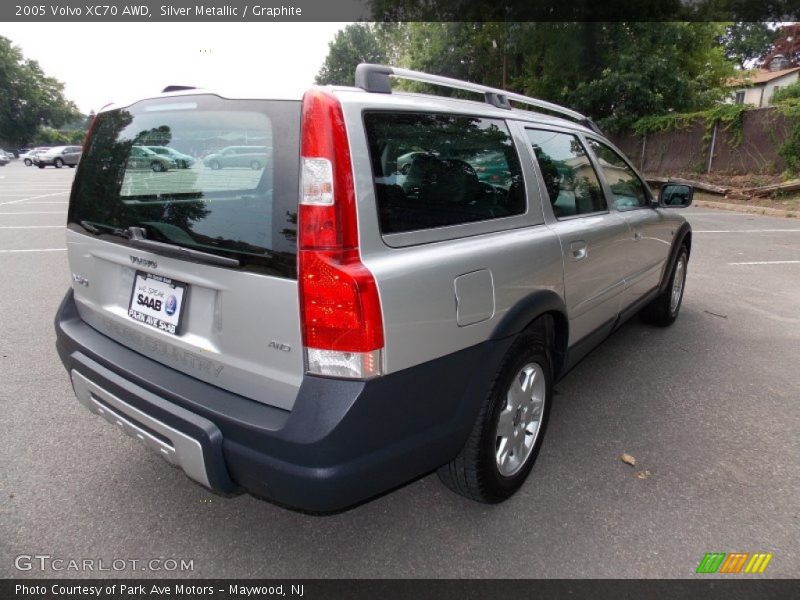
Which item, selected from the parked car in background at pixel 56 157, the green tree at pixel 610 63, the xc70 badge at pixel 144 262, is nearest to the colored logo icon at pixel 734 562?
the xc70 badge at pixel 144 262

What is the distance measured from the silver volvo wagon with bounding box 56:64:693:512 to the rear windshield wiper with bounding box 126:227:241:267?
10mm

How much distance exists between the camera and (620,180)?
3.76 meters

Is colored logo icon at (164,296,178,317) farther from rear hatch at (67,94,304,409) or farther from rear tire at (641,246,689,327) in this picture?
rear tire at (641,246,689,327)

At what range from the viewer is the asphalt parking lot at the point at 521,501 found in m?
2.12

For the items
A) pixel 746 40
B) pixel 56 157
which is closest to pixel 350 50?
pixel 56 157

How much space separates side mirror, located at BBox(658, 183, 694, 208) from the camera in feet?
13.3

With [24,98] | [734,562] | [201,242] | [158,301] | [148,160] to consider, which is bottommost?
[734,562]

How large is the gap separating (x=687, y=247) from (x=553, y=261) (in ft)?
10.6

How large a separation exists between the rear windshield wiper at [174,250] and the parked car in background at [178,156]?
0.29 meters

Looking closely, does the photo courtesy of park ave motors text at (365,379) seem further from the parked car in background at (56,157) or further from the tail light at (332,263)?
the parked car in background at (56,157)

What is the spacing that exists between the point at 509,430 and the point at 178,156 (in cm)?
181

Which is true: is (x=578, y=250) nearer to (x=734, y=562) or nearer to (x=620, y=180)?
(x=620, y=180)

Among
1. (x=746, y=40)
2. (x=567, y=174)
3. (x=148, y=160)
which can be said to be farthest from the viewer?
(x=746, y=40)

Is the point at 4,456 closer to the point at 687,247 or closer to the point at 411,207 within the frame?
the point at 411,207
